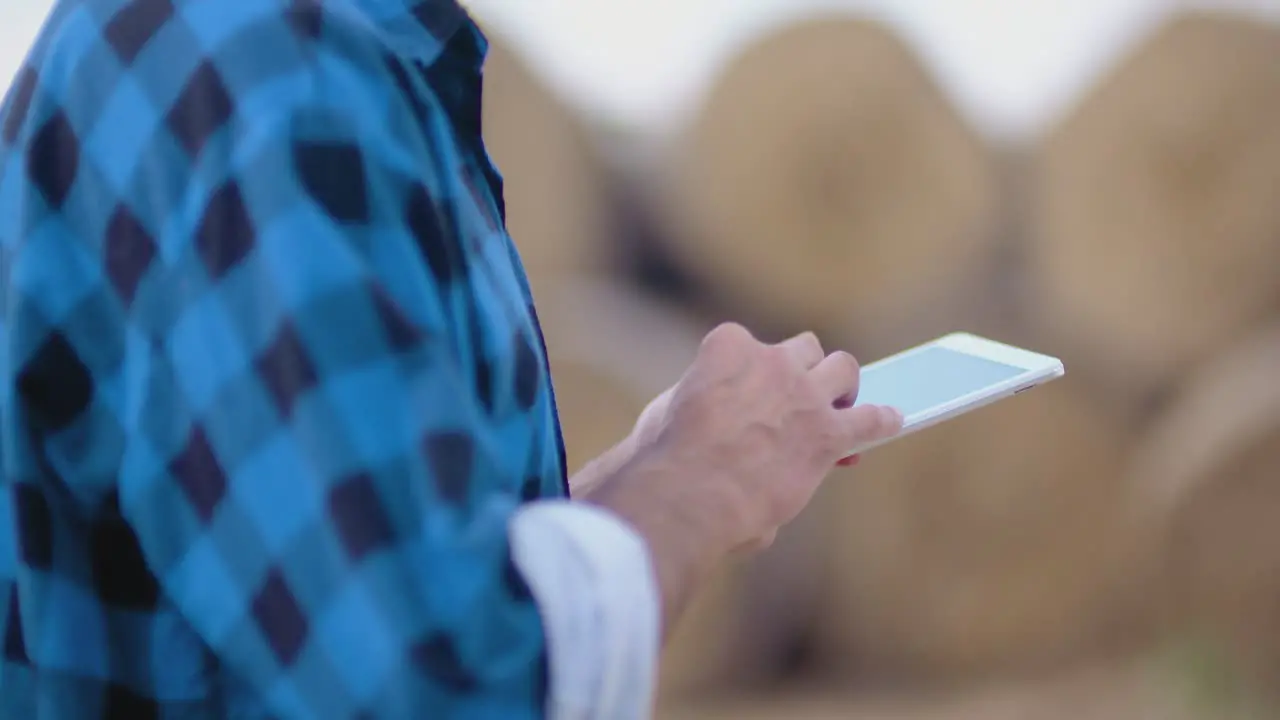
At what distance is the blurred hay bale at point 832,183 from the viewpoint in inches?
34.5

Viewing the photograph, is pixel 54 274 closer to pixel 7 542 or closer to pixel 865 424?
pixel 7 542

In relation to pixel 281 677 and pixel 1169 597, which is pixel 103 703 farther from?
pixel 1169 597

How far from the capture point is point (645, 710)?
1.11 feet

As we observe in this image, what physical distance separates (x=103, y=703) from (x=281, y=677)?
0.08 meters

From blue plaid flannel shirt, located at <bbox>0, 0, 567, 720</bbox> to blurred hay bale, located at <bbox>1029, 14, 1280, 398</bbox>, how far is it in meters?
0.66

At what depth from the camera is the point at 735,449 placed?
43cm

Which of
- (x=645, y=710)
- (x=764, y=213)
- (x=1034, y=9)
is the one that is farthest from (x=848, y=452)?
(x=1034, y=9)

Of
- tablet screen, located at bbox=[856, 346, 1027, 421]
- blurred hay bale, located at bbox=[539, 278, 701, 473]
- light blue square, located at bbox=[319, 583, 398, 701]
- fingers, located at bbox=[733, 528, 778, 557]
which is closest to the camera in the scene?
light blue square, located at bbox=[319, 583, 398, 701]

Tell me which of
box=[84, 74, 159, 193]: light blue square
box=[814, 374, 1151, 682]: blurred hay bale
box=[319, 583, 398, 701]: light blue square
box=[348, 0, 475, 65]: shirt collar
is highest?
box=[348, 0, 475, 65]: shirt collar

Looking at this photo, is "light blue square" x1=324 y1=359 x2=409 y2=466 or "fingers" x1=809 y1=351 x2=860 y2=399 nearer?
"light blue square" x1=324 y1=359 x2=409 y2=466

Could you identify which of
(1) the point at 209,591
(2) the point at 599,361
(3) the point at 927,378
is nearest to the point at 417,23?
(1) the point at 209,591

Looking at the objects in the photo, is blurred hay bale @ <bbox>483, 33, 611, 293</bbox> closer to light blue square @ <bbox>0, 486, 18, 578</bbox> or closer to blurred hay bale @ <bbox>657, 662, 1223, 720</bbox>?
blurred hay bale @ <bbox>657, 662, 1223, 720</bbox>

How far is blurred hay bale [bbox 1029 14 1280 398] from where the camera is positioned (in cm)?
89

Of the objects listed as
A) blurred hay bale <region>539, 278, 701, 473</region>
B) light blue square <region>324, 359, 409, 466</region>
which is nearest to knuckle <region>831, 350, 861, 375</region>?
light blue square <region>324, 359, 409, 466</region>
